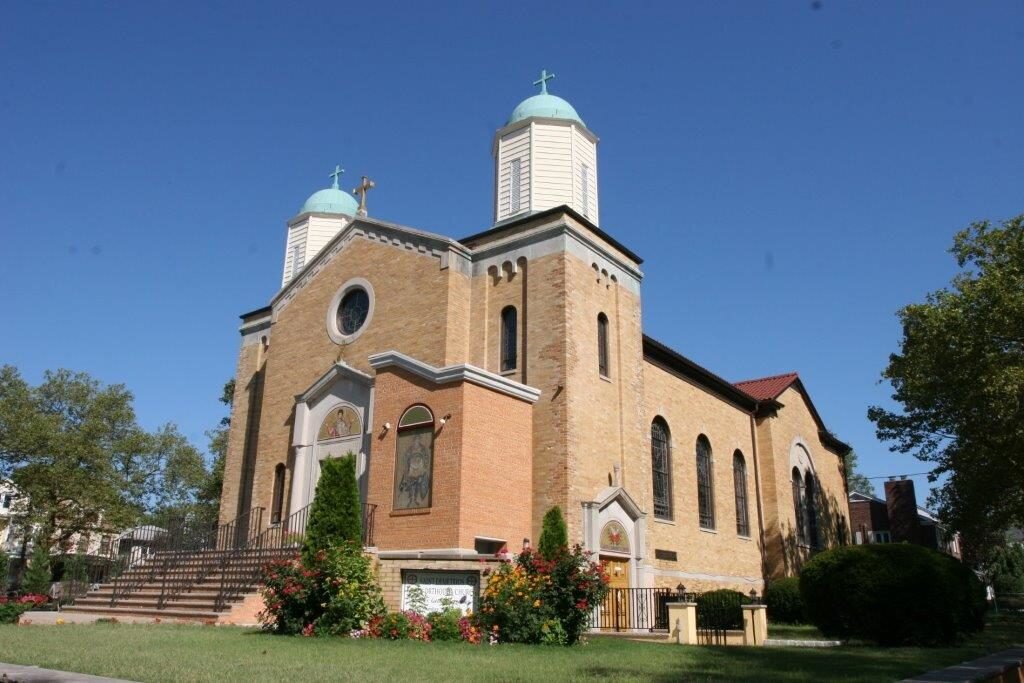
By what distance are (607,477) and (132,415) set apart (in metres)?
28.8

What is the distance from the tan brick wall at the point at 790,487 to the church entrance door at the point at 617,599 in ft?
39.6

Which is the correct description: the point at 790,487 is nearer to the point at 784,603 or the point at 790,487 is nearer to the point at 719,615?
the point at 784,603

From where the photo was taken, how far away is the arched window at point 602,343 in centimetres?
2156

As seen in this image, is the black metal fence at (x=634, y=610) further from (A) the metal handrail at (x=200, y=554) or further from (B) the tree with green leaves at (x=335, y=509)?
(A) the metal handrail at (x=200, y=554)

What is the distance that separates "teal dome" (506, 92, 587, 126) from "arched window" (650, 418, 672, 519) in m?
9.64

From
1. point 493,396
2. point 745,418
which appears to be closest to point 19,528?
point 493,396

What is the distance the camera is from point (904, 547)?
14.4 m

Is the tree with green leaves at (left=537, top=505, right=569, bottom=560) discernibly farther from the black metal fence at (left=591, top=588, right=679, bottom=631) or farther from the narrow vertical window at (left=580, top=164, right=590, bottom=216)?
the narrow vertical window at (left=580, top=164, right=590, bottom=216)

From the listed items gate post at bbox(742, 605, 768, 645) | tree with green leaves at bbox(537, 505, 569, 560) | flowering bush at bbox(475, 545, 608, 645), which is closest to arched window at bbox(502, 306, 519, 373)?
tree with green leaves at bbox(537, 505, 569, 560)

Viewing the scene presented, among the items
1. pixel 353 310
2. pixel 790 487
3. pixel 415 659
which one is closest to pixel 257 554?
pixel 353 310

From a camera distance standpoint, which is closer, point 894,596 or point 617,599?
point 894,596

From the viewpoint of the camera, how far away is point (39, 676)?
7336 millimetres

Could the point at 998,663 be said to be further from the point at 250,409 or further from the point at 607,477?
the point at 250,409

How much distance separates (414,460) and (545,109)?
11.5 m
